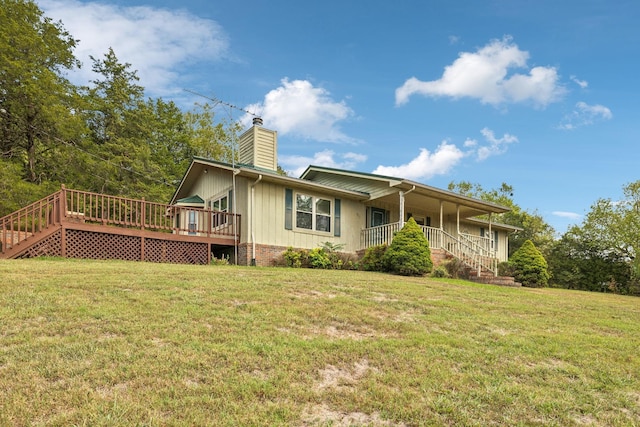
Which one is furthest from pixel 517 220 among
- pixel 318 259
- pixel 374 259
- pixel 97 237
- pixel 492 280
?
pixel 97 237

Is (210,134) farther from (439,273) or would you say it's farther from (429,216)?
(439,273)

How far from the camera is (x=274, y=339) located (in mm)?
4941

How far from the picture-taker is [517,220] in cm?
3153

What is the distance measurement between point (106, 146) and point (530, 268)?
2406 cm

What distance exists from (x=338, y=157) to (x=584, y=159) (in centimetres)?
1535

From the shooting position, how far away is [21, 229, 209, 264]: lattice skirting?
11.6 m

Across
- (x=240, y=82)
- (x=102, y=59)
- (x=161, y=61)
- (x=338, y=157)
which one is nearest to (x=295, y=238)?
(x=240, y=82)

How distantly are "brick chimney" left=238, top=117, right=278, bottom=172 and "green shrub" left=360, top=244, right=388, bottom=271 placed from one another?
4759mm

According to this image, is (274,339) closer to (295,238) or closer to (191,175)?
(295,238)

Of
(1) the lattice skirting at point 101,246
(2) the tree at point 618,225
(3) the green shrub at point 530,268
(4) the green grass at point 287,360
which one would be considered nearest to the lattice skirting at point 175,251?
(1) the lattice skirting at point 101,246

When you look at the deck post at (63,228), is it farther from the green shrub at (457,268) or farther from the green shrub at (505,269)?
the green shrub at (505,269)

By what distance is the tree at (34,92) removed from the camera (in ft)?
67.1

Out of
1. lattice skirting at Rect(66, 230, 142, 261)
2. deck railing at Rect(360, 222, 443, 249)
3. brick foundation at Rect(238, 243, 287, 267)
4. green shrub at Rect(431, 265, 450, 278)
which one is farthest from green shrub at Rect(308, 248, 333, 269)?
lattice skirting at Rect(66, 230, 142, 261)

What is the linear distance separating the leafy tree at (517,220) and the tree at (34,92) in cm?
2556
